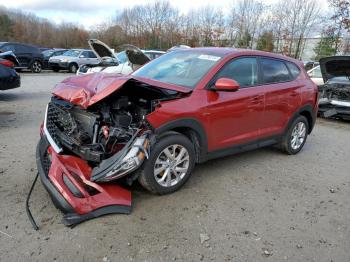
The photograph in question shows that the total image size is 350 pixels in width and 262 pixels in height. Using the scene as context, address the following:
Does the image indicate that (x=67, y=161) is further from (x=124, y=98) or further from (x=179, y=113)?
(x=179, y=113)

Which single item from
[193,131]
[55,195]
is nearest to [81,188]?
[55,195]

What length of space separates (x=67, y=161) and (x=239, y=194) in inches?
82.1

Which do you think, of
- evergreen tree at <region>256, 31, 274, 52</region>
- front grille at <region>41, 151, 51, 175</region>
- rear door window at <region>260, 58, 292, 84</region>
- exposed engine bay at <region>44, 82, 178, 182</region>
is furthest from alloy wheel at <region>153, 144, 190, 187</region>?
evergreen tree at <region>256, 31, 274, 52</region>

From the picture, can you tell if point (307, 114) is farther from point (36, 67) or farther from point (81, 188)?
point (36, 67)

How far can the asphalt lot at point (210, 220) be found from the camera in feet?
9.66

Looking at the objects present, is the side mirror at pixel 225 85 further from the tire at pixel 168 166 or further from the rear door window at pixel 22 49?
the rear door window at pixel 22 49

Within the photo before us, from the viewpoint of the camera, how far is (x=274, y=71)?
5293 mm

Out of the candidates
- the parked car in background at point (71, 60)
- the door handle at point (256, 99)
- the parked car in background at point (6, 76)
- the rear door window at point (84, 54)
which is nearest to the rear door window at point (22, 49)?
the parked car in background at point (71, 60)

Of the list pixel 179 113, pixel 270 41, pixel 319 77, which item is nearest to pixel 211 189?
pixel 179 113

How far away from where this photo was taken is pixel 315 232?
343cm

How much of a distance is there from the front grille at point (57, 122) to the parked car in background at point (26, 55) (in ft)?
51.5

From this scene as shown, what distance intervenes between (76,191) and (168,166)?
110 centimetres

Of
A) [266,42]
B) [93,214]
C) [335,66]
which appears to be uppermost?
[266,42]

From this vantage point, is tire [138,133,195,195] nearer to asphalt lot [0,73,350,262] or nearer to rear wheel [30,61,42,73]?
asphalt lot [0,73,350,262]
